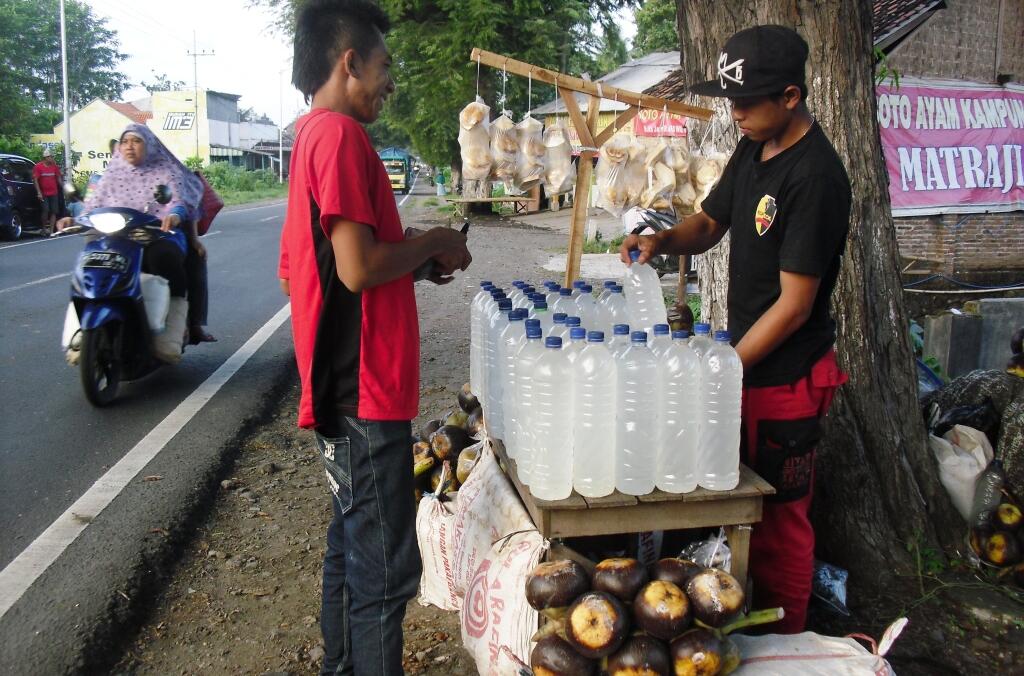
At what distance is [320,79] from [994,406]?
3.86 metres

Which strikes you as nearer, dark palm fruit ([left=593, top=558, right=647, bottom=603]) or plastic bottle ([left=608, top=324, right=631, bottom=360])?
dark palm fruit ([left=593, top=558, right=647, bottom=603])

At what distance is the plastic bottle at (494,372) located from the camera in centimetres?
322

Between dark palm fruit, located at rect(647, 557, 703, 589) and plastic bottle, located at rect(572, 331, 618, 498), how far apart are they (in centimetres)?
29

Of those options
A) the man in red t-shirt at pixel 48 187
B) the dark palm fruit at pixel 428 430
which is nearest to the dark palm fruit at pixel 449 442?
the dark palm fruit at pixel 428 430

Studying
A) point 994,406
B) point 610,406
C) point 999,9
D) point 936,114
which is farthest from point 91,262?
point 999,9

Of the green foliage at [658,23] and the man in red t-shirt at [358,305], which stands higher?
the green foliage at [658,23]

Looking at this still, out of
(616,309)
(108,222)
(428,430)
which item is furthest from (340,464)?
(108,222)

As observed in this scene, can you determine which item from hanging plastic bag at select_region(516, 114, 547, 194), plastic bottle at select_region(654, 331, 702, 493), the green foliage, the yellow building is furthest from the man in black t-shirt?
the yellow building

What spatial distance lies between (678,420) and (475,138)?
219cm

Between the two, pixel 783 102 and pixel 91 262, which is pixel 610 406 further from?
pixel 91 262

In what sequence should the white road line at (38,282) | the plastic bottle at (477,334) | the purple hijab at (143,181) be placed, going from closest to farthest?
the plastic bottle at (477,334)
the purple hijab at (143,181)
the white road line at (38,282)

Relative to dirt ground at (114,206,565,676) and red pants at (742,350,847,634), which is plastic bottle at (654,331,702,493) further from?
dirt ground at (114,206,565,676)

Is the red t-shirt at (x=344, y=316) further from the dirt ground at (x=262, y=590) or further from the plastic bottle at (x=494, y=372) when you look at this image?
the dirt ground at (x=262, y=590)

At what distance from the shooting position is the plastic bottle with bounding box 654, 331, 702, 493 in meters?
2.55
